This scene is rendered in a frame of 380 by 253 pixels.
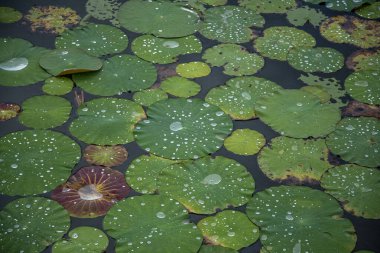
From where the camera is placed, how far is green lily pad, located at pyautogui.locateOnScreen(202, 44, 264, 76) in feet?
7.95

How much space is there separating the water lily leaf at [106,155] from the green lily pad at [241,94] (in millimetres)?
412

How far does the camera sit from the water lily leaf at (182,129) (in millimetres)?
2059

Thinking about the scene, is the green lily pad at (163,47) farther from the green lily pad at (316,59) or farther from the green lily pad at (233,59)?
the green lily pad at (316,59)

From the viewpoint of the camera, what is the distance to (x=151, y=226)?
1792mm

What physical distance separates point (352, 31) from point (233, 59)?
605 mm

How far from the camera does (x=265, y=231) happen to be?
1.81m

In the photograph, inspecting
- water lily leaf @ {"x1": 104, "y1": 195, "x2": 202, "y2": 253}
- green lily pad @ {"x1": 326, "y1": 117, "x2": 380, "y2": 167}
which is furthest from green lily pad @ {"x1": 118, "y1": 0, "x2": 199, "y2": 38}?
water lily leaf @ {"x1": 104, "y1": 195, "x2": 202, "y2": 253}

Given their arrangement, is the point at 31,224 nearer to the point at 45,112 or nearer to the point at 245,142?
the point at 45,112

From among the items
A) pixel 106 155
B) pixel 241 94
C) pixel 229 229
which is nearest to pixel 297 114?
pixel 241 94

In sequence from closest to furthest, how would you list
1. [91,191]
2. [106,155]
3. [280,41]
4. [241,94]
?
1. [91,191]
2. [106,155]
3. [241,94]
4. [280,41]

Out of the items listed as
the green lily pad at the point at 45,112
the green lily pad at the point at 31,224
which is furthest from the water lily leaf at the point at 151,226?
the green lily pad at the point at 45,112

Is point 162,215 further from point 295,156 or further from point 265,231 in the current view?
point 295,156

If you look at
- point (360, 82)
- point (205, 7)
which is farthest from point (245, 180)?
point (205, 7)

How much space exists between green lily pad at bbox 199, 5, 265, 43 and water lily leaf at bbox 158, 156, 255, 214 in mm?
740
